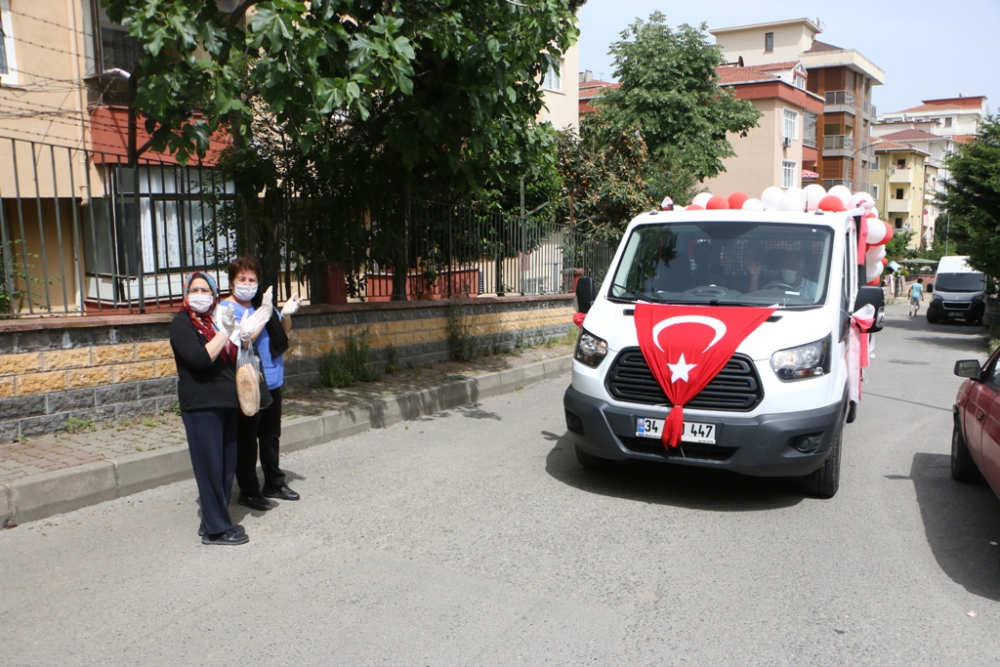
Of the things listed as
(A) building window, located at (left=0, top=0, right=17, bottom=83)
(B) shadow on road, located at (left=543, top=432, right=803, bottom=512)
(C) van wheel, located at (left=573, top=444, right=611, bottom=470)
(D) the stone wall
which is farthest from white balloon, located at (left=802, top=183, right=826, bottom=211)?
(A) building window, located at (left=0, top=0, right=17, bottom=83)

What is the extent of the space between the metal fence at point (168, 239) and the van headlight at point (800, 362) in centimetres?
539

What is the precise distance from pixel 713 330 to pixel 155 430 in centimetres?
461

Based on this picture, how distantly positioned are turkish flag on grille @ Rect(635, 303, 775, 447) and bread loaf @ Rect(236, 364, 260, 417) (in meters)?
2.62

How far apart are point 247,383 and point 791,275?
4.09 m

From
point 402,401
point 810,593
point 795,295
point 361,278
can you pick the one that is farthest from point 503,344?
point 810,593

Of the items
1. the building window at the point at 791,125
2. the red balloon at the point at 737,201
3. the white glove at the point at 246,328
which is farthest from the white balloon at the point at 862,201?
the building window at the point at 791,125

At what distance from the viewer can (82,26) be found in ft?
46.2

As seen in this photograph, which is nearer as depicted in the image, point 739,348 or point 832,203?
point 739,348

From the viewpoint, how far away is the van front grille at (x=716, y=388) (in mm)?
5727

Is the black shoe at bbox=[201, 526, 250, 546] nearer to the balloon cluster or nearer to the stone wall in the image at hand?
the stone wall

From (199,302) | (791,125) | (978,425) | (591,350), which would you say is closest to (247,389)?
(199,302)

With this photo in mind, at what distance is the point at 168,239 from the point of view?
8.22m

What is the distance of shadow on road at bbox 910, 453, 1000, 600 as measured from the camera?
15.8 ft

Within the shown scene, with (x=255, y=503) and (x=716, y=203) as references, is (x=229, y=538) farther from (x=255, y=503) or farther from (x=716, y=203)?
(x=716, y=203)
